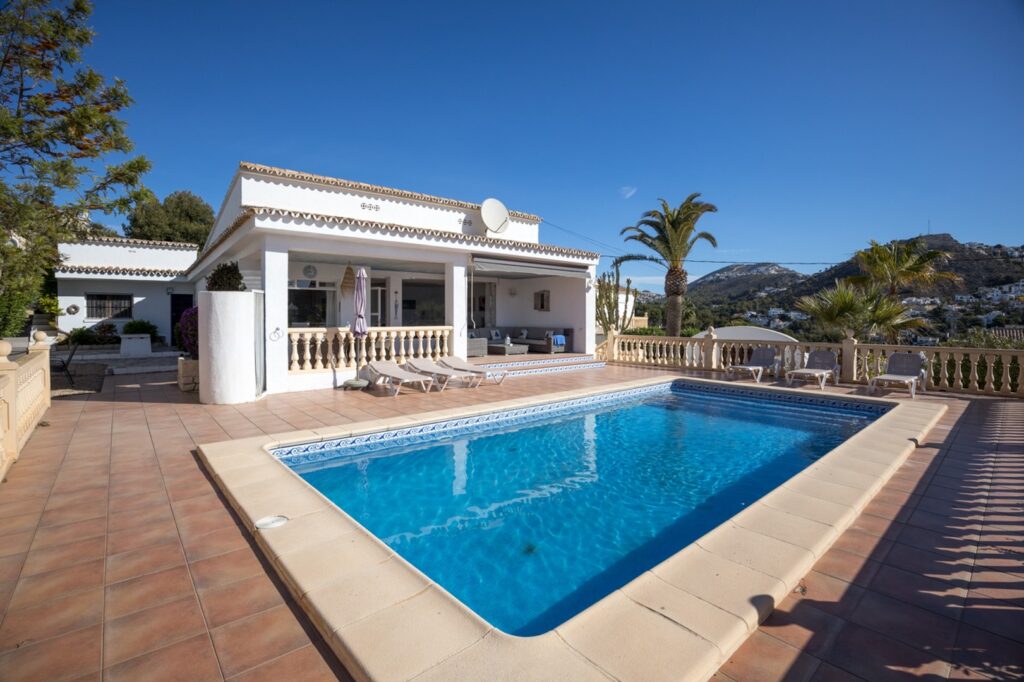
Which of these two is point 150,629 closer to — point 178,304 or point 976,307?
point 178,304

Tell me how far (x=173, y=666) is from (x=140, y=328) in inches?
1051

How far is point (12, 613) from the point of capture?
305cm

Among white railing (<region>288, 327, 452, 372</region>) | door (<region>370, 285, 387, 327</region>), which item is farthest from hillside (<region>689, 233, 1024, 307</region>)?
door (<region>370, 285, 387, 327</region>)

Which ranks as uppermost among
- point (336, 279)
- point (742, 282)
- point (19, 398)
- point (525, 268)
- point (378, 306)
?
point (742, 282)

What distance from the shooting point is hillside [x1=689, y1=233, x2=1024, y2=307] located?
2936 cm

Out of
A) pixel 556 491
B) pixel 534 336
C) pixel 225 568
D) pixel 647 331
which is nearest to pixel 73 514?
pixel 225 568

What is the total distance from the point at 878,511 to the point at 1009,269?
1502 inches

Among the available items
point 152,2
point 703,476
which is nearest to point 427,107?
point 152,2

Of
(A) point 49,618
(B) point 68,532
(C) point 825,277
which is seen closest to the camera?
(A) point 49,618

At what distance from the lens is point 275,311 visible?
11.1 metres

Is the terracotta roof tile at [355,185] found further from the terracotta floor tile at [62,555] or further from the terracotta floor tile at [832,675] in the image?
the terracotta floor tile at [832,675]

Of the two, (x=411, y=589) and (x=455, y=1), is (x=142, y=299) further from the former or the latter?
(x=411, y=589)

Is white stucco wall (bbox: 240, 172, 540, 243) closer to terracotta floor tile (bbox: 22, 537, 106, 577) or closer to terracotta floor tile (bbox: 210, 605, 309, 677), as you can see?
terracotta floor tile (bbox: 22, 537, 106, 577)

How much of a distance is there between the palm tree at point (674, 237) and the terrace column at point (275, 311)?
16364 mm
